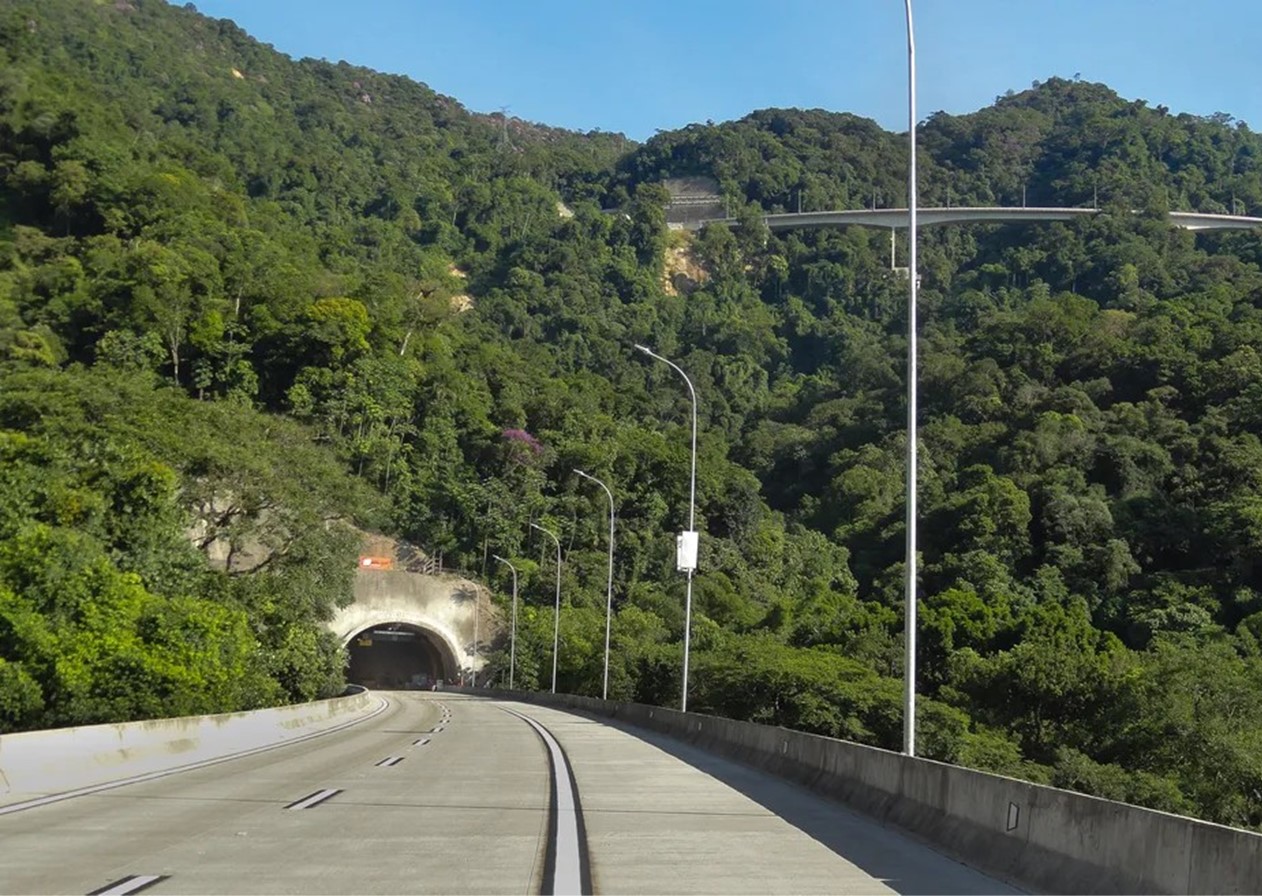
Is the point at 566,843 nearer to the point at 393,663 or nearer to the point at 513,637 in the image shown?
the point at 513,637

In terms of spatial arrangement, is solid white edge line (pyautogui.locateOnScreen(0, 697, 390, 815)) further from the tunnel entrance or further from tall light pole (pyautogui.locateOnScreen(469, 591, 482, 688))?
the tunnel entrance

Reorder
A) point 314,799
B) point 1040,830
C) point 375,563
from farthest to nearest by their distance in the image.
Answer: point 375,563 → point 314,799 → point 1040,830

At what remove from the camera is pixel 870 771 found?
17016 millimetres

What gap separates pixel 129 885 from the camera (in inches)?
379

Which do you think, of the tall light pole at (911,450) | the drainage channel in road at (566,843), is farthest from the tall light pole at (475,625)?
the tall light pole at (911,450)

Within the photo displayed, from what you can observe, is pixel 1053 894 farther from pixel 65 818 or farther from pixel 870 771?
pixel 65 818

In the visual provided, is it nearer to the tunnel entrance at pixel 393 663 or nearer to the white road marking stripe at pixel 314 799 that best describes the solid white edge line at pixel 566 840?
the white road marking stripe at pixel 314 799

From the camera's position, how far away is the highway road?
33.9 ft

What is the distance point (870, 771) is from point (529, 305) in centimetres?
13725

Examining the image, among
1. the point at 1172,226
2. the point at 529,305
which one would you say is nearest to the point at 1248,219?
the point at 1172,226

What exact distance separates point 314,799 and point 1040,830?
8685 mm

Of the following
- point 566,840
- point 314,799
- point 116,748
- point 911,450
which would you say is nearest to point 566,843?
point 566,840

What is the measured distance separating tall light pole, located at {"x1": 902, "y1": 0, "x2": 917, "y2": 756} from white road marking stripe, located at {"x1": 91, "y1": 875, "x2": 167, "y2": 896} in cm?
877

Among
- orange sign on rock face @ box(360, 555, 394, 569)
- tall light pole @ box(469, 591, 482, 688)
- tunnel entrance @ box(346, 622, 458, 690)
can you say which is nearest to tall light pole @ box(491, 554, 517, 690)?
tall light pole @ box(469, 591, 482, 688)
